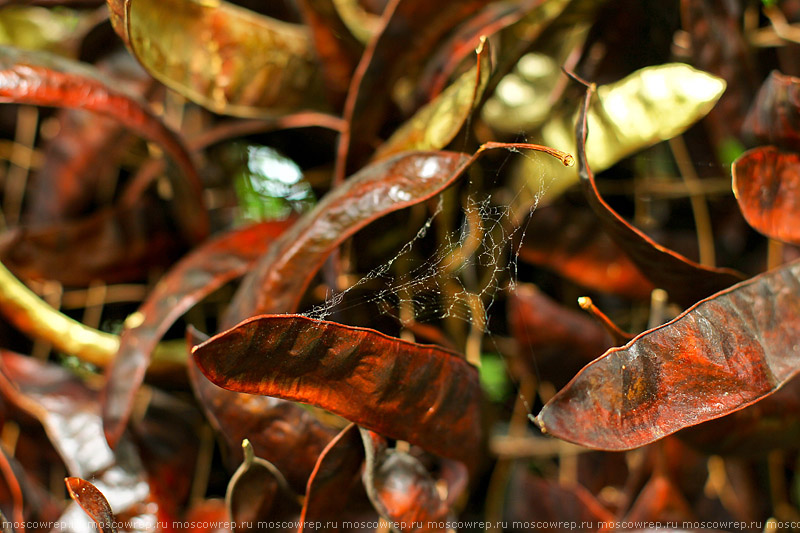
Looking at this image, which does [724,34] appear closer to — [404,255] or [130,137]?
[404,255]

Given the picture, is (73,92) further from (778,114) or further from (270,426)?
(778,114)

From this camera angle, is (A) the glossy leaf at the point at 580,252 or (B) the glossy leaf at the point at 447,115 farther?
(A) the glossy leaf at the point at 580,252

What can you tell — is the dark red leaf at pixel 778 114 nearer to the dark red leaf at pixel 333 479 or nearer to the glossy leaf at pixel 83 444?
the dark red leaf at pixel 333 479

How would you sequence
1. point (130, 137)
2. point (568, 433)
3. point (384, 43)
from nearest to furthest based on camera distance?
point (568, 433) < point (384, 43) < point (130, 137)

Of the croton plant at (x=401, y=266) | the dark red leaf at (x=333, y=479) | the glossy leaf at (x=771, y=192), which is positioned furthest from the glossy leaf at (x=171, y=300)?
the glossy leaf at (x=771, y=192)

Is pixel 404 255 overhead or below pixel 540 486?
Result: overhead

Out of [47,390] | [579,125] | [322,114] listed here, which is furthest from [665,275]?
[47,390]

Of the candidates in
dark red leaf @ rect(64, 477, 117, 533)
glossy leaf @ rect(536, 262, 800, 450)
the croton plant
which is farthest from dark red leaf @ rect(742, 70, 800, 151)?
dark red leaf @ rect(64, 477, 117, 533)
